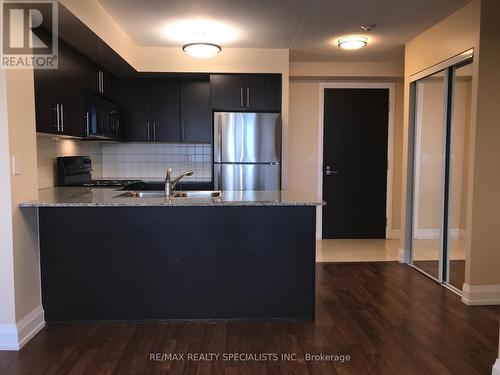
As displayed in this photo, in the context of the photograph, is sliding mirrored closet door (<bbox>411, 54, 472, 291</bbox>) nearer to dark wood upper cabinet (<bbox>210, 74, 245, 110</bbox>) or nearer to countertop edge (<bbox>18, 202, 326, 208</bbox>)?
countertop edge (<bbox>18, 202, 326, 208</bbox>)

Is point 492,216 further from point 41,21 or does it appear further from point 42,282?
point 41,21

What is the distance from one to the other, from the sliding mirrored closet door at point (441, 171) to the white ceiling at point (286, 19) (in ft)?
1.78

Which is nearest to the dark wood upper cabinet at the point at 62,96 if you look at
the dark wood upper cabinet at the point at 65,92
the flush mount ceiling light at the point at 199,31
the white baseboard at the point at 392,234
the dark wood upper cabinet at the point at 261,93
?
the dark wood upper cabinet at the point at 65,92

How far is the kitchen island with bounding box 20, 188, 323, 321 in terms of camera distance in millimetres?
2742

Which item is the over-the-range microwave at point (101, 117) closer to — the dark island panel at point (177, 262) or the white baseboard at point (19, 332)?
the dark island panel at point (177, 262)

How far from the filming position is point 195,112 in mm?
4816

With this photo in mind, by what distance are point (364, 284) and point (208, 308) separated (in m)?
1.66

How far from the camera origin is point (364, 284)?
3.70m

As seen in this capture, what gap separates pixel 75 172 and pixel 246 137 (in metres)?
1.93

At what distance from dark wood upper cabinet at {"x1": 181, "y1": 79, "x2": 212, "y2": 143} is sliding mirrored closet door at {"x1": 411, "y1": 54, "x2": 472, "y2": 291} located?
2424 millimetres

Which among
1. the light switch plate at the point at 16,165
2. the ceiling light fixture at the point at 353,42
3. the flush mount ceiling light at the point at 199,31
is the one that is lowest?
the light switch plate at the point at 16,165

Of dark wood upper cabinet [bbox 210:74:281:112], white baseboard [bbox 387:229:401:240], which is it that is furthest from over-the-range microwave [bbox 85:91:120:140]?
A: white baseboard [bbox 387:229:401:240]

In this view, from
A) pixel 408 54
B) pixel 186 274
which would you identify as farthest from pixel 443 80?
pixel 186 274

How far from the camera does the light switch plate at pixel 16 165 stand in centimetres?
242
